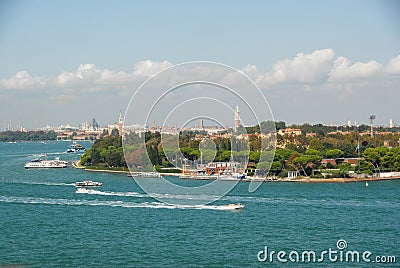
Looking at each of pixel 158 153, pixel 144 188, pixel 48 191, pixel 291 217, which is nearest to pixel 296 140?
pixel 158 153

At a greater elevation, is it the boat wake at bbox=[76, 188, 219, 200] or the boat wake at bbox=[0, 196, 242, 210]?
the boat wake at bbox=[76, 188, 219, 200]

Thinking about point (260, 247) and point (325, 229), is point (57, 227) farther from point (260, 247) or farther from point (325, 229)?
point (325, 229)

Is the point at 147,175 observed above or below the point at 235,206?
above

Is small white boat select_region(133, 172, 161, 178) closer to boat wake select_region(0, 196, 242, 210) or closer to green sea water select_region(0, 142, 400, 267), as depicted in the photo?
green sea water select_region(0, 142, 400, 267)

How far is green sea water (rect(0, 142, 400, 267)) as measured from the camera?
15.7 ft

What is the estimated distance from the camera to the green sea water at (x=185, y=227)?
479 centimetres

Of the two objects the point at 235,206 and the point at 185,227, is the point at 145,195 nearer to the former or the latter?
the point at 235,206

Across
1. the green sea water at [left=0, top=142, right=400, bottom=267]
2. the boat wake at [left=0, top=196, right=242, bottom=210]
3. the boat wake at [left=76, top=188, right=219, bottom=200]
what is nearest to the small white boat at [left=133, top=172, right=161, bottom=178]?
the green sea water at [left=0, top=142, right=400, bottom=267]

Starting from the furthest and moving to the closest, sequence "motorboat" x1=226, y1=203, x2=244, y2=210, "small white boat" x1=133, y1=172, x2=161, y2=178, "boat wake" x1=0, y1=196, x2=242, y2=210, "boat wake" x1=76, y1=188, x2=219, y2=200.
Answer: "small white boat" x1=133, y1=172, x2=161, y2=178 → "boat wake" x1=76, y1=188, x2=219, y2=200 → "boat wake" x1=0, y1=196, x2=242, y2=210 → "motorboat" x1=226, y1=203, x2=244, y2=210

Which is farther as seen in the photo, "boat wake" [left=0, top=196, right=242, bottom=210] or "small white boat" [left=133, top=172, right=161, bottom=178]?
"small white boat" [left=133, top=172, right=161, bottom=178]

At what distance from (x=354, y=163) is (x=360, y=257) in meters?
7.50

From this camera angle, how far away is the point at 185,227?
5.91m

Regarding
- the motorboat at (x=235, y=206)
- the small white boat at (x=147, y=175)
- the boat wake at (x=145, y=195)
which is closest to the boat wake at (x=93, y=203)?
the motorboat at (x=235, y=206)

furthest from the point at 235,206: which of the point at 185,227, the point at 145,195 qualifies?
the point at 145,195
